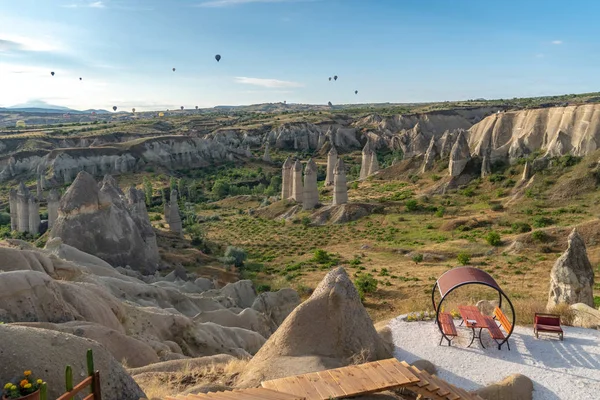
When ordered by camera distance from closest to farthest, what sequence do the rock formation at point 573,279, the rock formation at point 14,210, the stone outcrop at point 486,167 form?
the rock formation at point 573,279, the rock formation at point 14,210, the stone outcrop at point 486,167

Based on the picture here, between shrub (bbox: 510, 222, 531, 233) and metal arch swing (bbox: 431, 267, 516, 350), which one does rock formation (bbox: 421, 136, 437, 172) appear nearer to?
shrub (bbox: 510, 222, 531, 233)

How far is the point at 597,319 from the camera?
12.6m

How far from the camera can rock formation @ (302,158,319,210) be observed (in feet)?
154

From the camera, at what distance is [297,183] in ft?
165

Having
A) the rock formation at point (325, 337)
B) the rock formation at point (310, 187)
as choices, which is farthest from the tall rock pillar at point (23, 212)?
the rock formation at point (325, 337)

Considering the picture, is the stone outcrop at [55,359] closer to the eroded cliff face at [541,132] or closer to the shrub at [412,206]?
the shrub at [412,206]

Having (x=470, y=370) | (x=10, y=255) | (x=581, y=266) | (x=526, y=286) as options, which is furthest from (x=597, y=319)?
(x=10, y=255)

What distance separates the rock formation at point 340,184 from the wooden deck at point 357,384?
121 feet

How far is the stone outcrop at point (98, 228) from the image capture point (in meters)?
25.8

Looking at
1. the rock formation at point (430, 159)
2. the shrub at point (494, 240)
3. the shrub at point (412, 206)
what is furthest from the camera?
the rock formation at point (430, 159)

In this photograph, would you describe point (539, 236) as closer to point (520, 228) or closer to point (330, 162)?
point (520, 228)

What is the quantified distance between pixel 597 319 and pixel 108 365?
1199 centimetres

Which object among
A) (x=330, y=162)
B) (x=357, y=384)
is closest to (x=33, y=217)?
(x=330, y=162)

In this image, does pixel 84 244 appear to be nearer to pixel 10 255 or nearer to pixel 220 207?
pixel 10 255
